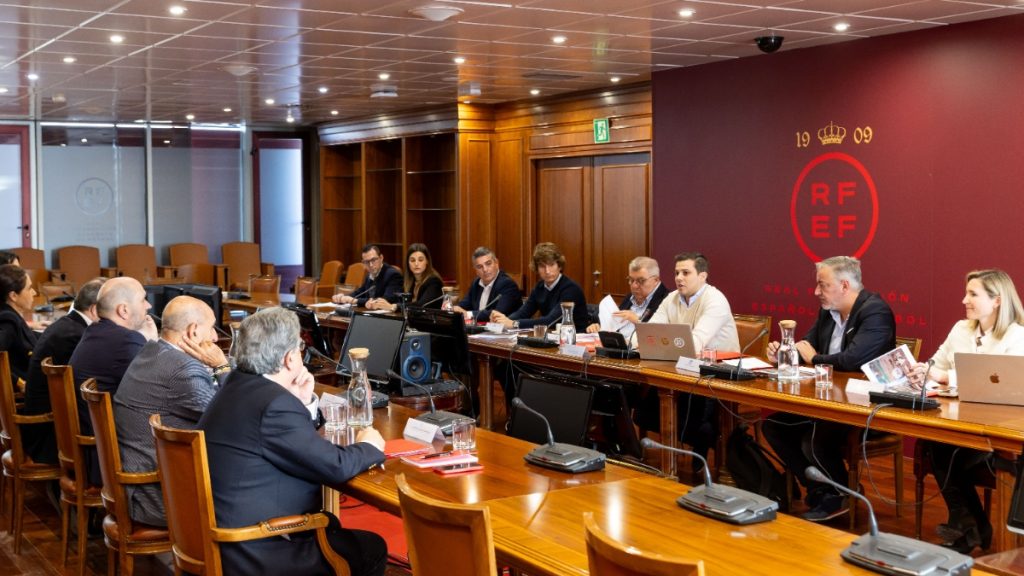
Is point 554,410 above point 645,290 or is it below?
below

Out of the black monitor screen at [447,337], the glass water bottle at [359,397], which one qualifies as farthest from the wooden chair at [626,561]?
the black monitor screen at [447,337]

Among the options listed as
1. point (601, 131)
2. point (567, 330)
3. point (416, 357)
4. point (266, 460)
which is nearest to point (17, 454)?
point (416, 357)

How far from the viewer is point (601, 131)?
33.4 feet

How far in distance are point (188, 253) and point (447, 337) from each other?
926 centimetres

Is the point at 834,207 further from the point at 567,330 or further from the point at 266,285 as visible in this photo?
the point at 266,285

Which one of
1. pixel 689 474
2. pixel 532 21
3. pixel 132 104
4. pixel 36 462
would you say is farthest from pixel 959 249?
pixel 132 104

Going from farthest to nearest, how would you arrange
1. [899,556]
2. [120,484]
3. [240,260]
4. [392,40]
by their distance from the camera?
1. [240,260]
2. [392,40]
3. [120,484]
4. [899,556]

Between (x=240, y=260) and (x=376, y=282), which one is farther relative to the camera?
(x=240, y=260)

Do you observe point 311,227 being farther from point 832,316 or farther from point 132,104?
point 832,316

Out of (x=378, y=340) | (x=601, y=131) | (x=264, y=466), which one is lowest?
(x=264, y=466)

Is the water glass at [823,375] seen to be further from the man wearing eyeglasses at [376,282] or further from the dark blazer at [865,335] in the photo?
the man wearing eyeglasses at [376,282]

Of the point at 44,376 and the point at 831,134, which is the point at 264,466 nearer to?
the point at 44,376

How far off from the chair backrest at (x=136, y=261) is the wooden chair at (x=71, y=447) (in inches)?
396

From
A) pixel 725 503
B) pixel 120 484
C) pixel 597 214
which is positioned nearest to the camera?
pixel 725 503
